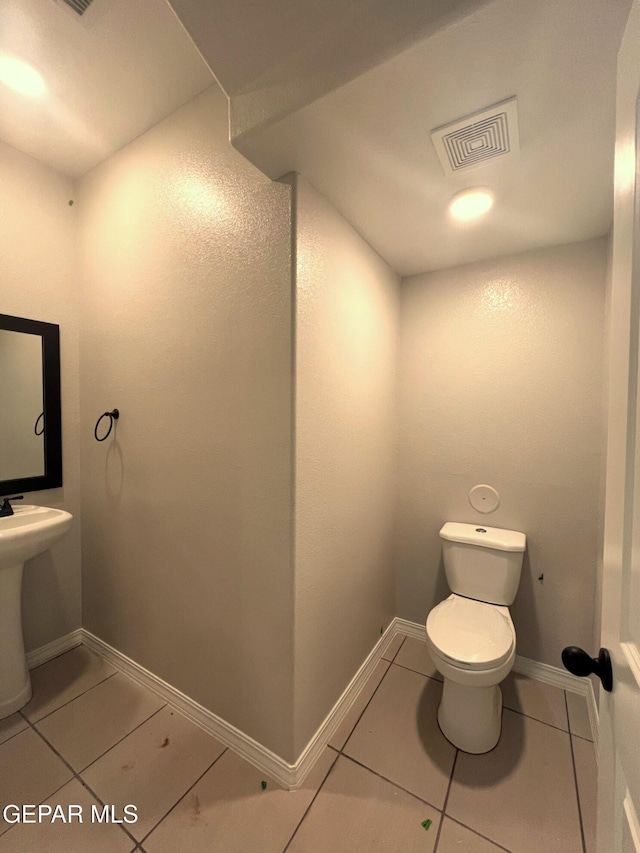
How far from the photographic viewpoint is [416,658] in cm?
194

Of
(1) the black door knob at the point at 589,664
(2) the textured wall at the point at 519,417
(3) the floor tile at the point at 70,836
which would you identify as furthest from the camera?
(2) the textured wall at the point at 519,417

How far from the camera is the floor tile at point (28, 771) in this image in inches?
47.6

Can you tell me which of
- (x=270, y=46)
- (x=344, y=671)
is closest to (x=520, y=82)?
(x=270, y=46)

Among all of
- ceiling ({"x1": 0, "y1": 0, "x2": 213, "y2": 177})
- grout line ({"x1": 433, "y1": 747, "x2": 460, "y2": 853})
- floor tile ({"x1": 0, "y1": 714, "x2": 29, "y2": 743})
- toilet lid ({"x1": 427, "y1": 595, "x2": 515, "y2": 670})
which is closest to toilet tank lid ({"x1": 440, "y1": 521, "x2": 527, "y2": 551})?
toilet lid ({"x1": 427, "y1": 595, "x2": 515, "y2": 670})

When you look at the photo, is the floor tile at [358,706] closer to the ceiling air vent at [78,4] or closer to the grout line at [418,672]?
the grout line at [418,672]

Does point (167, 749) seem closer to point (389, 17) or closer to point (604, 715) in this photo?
point (604, 715)

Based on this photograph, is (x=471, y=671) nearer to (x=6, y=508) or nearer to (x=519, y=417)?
(x=519, y=417)

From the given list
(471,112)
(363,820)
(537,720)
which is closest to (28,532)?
(363,820)

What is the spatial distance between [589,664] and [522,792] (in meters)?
1.12

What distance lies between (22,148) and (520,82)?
2.27 metres

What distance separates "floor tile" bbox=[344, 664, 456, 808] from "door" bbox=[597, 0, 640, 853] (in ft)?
2.77

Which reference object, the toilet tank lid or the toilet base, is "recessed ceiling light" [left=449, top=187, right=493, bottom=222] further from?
the toilet base

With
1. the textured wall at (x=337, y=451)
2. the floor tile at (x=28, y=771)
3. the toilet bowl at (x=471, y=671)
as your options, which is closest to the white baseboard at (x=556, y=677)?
the toilet bowl at (x=471, y=671)

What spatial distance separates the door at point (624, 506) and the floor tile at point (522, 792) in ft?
2.41
